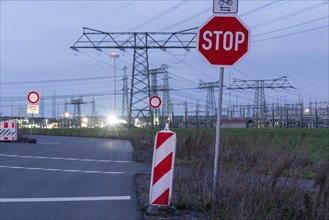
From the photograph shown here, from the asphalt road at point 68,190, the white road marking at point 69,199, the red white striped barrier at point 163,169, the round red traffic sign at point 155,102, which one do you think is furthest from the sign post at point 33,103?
the red white striped barrier at point 163,169

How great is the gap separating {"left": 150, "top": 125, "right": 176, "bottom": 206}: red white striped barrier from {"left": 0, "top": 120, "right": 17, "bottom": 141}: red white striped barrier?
76.3 feet

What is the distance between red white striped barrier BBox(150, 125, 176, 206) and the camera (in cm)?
711

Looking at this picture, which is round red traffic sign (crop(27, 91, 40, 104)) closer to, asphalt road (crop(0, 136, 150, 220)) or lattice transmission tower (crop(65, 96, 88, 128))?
asphalt road (crop(0, 136, 150, 220))

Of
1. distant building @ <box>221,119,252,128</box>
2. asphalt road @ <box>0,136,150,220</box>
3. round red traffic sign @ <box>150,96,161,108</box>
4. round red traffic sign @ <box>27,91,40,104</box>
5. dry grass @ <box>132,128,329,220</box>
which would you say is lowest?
asphalt road @ <box>0,136,150,220</box>

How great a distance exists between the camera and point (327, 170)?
6625 millimetres

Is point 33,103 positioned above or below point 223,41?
below

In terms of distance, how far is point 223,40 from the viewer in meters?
7.05

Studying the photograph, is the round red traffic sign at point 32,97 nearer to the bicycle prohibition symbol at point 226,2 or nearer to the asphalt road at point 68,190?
the asphalt road at point 68,190

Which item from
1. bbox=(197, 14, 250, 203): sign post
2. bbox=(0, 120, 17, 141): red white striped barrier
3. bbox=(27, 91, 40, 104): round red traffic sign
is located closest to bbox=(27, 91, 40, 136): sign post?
bbox=(27, 91, 40, 104): round red traffic sign

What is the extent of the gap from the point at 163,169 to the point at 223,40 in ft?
7.05

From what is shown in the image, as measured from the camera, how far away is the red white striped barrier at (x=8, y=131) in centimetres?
2862

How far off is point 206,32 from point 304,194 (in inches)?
112

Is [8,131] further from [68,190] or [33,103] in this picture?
[68,190]

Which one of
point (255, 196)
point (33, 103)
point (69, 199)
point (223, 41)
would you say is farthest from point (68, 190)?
point (33, 103)
